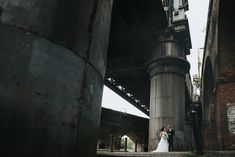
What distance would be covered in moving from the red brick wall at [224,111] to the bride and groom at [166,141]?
2254 millimetres

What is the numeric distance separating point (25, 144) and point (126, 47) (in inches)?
564

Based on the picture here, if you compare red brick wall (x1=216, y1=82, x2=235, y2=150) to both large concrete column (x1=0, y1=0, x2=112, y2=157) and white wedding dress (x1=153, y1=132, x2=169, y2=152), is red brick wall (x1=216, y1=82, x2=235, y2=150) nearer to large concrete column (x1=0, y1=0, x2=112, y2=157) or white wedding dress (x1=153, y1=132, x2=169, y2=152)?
white wedding dress (x1=153, y1=132, x2=169, y2=152)

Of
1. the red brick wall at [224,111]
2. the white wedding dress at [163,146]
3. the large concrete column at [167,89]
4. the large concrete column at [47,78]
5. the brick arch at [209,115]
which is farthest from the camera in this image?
the brick arch at [209,115]

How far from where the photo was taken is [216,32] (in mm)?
11266

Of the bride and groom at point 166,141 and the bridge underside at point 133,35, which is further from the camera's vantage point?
the bridge underside at point 133,35

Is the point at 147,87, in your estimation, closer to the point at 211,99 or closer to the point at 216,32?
the point at 211,99

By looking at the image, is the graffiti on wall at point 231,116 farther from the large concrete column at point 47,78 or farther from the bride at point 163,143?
the large concrete column at point 47,78

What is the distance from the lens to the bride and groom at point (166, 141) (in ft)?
36.2

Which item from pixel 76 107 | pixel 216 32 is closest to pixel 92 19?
pixel 76 107

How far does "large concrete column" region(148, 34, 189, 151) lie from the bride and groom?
0.63 m

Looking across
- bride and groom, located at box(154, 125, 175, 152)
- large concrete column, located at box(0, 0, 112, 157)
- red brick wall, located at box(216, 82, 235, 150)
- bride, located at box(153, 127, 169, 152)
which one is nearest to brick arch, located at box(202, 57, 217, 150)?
red brick wall, located at box(216, 82, 235, 150)

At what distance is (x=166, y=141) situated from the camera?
11195mm

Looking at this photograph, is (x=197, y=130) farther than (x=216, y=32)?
No

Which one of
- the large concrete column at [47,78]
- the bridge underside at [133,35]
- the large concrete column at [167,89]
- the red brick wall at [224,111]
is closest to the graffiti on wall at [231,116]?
the red brick wall at [224,111]
